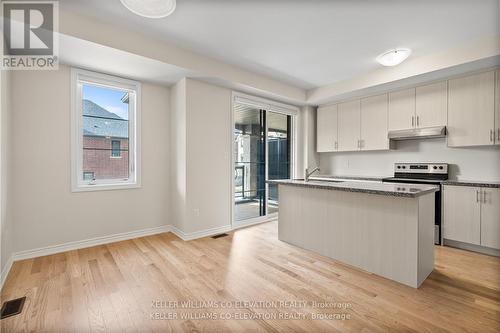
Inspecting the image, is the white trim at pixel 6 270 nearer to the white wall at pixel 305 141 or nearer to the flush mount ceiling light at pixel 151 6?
the flush mount ceiling light at pixel 151 6

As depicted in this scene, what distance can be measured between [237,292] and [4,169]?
2.63 meters

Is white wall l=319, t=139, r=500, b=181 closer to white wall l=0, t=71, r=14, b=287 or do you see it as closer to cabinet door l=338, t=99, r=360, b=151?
cabinet door l=338, t=99, r=360, b=151

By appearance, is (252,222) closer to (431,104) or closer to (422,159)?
(422,159)

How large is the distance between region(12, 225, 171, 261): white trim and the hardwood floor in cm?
11

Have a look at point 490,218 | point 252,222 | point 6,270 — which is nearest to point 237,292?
point 252,222

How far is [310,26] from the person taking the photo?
253 centimetres

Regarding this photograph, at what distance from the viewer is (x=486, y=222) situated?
292 cm

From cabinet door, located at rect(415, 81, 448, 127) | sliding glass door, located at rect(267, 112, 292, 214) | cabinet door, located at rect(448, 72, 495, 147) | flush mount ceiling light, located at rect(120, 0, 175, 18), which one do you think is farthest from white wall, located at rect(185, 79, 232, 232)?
cabinet door, located at rect(448, 72, 495, 147)

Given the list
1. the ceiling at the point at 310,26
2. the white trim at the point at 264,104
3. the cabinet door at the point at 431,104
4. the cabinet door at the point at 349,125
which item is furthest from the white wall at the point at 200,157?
the cabinet door at the point at 431,104

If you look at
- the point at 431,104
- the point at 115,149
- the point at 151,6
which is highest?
the point at 151,6

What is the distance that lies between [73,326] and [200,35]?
9.89 feet

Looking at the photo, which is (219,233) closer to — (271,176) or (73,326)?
(271,176)

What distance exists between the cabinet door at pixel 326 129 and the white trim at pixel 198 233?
2764 millimetres

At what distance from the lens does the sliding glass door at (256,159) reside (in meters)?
4.30
